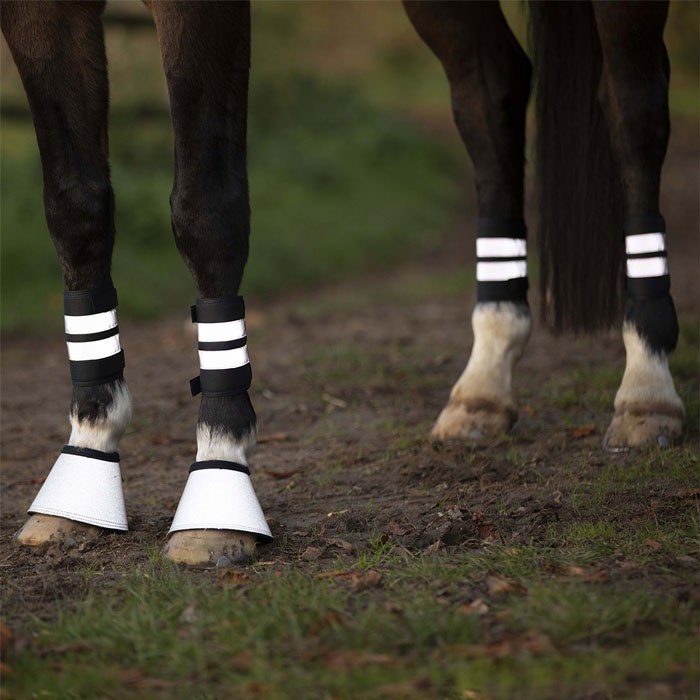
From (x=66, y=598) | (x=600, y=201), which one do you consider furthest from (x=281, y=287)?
(x=66, y=598)

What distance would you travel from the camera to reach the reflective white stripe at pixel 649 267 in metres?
3.45

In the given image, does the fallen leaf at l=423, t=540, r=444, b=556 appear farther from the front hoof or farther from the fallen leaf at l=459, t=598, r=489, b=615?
the front hoof

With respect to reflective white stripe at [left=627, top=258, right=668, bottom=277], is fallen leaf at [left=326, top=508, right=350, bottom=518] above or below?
below

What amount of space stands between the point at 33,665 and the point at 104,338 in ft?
3.51

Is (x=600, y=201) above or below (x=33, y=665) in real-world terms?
above

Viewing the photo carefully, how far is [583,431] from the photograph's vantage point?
11.8 ft

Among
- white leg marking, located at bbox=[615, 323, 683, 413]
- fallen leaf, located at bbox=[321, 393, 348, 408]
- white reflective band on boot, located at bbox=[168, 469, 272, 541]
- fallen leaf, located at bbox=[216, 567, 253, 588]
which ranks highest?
white leg marking, located at bbox=[615, 323, 683, 413]

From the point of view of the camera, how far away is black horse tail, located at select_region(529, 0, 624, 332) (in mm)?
3703

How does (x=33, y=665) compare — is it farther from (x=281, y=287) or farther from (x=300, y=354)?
(x=281, y=287)

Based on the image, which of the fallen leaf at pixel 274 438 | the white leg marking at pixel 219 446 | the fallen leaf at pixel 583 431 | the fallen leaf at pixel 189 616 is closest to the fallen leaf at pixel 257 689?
the fallen leaf at pixel 189 616

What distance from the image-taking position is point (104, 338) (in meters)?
2.80

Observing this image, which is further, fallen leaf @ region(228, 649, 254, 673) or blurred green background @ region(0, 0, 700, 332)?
blurred green background @ region(0, 0, 700, 332)

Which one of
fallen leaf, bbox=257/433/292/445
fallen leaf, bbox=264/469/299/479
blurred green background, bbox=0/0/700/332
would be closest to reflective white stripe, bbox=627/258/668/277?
blurred green background, bbox=0/0/700/332

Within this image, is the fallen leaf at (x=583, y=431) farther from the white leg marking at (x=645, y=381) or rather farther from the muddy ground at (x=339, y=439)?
the white leg marking at (x=645, y=381)
